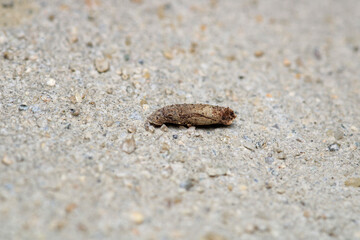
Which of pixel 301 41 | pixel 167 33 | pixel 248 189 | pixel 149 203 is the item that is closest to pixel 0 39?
pixel 167 33

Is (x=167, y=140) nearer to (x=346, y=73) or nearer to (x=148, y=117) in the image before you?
(x=148, y=117)

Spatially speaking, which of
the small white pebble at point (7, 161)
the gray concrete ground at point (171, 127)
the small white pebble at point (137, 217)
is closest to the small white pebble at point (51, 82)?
the gray concrete ground at point (171, 127)

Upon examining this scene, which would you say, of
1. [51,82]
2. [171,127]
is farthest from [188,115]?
[51,82]

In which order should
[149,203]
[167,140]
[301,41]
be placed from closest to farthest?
1. [149,203]
2. [167,140]
3. [301,41]

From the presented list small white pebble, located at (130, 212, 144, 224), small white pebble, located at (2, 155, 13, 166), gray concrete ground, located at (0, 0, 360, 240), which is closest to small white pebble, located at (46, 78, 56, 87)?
gray concrete ground, located at (0, 0, 360, 240)

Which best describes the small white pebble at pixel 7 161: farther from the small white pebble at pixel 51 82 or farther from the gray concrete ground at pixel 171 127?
the small white pebble at pixel 51 82

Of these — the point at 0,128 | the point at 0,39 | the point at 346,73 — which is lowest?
the point at 0,128
